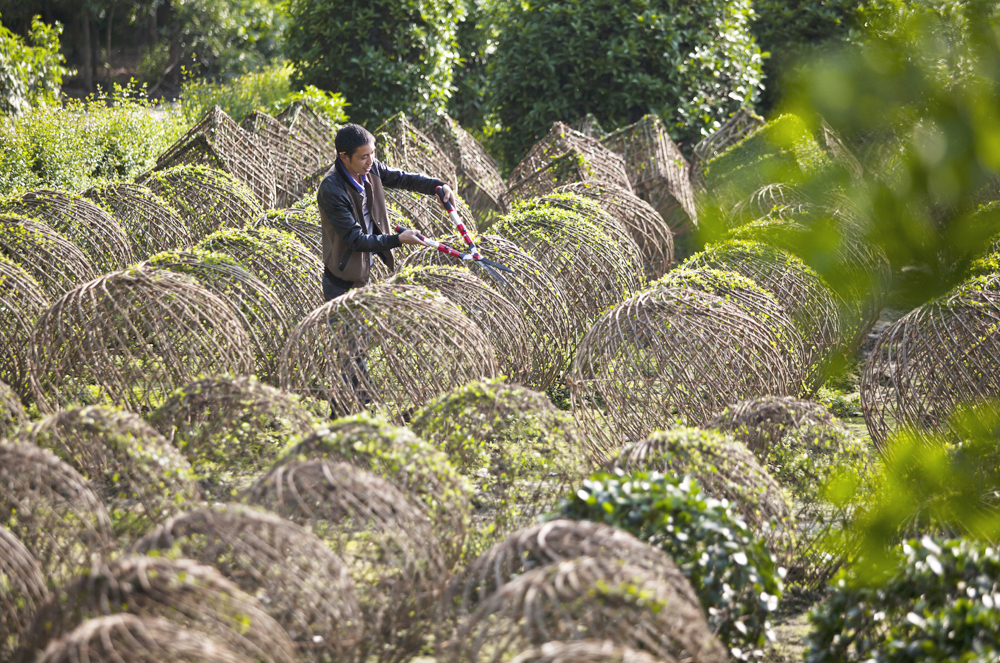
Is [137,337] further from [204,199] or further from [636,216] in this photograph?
[636,216]

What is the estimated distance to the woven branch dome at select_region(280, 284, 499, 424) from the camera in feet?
17.0

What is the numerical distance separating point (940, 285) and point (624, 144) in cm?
1079

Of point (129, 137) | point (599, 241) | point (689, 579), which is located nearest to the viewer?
point (689, 579)

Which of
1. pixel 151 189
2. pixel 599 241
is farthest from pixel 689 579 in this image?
pixel 151 189

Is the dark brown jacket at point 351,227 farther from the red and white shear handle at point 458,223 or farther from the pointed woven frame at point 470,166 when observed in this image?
the pointed woven frame at point 470,166

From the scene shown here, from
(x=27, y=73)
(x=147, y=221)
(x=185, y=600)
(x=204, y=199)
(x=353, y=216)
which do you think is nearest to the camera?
(x=185, y=600)

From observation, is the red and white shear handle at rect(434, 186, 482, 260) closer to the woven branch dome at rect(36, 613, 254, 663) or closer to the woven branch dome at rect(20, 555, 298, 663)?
the woven branch dome at rect(20, 555, 298, 663)

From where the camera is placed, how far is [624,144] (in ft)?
37.9

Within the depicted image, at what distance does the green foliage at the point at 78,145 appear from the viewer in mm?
11766

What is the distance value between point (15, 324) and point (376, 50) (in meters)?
8.96

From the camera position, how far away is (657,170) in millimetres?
10992

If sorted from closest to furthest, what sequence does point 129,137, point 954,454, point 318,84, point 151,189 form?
point 954,454
point 151,189
point 129,137
point 318,84

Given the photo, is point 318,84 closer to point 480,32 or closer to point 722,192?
point 480,32

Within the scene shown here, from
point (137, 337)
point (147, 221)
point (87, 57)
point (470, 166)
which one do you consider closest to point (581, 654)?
point (137, 337)
